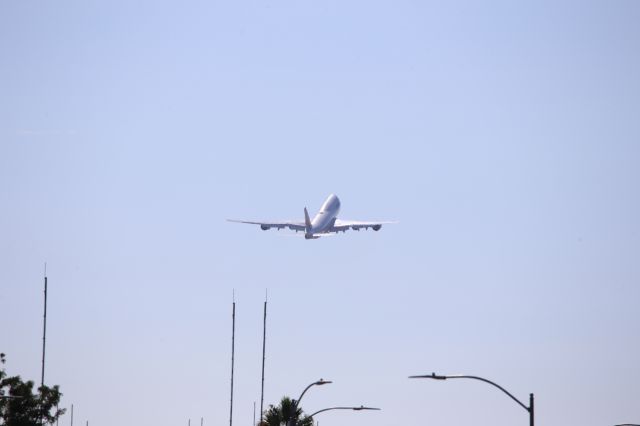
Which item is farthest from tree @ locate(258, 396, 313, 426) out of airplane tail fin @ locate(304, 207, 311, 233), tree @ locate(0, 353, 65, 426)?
airplane tail fin @ locate(304, 207, 311, 233)

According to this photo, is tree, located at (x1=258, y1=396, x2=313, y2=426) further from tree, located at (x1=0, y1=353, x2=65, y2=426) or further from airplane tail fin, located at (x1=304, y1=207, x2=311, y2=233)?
airplane tail fin, located at (x1=304, y1=207, x2=311, y2=233)

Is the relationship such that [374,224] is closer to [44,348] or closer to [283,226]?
[283,226]

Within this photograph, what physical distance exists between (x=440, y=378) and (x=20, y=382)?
66.1 metres

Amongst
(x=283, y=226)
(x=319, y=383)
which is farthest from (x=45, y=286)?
(x=283, y=226)

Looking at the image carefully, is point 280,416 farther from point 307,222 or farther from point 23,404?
point 307,222

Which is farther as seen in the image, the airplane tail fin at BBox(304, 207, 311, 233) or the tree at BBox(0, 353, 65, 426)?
the airplane tail fin at BBox(304, 207, 311, 233)

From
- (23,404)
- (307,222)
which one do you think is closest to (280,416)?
(23,404)

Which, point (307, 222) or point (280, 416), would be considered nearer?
point (280, 416)

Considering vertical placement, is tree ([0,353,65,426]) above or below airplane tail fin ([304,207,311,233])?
below

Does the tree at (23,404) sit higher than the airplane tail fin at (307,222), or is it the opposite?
the airplane tail fin at (307,222)

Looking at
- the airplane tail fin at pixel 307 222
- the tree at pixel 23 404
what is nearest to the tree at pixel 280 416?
the tree at pixel 23 404

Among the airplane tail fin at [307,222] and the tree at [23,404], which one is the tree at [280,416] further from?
the airplane tail fin at [307,222]

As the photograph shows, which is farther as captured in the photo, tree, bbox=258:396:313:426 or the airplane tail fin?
the airplane tail fin

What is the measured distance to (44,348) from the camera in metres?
108
